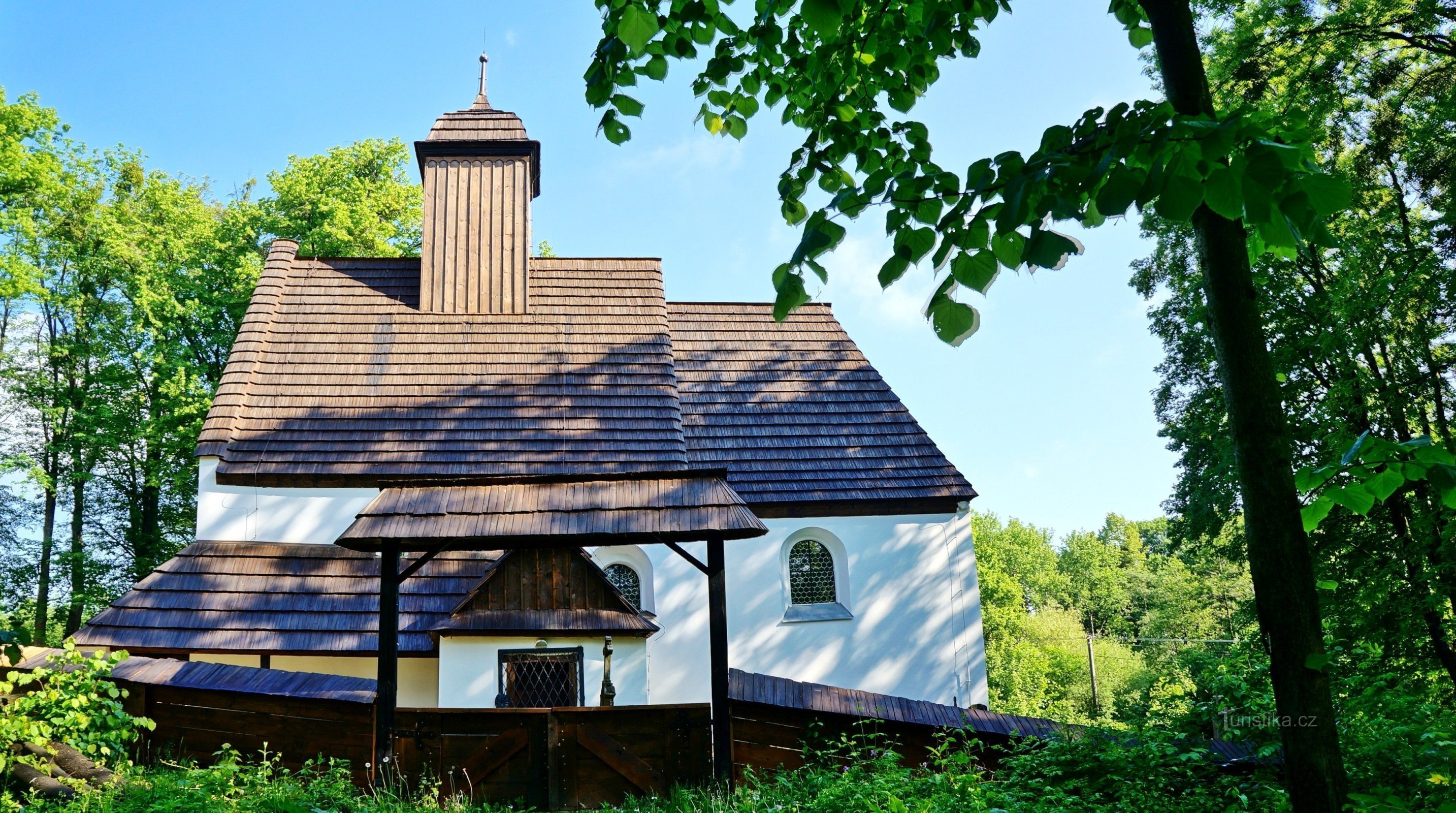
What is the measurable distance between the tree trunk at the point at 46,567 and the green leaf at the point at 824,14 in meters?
28.4

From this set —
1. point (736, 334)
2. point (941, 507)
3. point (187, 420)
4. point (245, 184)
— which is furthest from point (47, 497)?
point (941, 507)

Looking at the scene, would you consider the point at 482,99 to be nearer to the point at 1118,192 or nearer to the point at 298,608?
the point at 298,608

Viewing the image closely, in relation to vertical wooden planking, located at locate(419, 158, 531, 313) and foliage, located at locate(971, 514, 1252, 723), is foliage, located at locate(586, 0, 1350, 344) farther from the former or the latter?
foliage, located at locate(971, 514, 1252, 723)

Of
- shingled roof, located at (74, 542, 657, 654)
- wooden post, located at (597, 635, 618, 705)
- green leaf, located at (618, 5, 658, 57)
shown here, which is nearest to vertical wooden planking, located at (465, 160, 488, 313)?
shingled roof, located at (74, 542, 657, 654)

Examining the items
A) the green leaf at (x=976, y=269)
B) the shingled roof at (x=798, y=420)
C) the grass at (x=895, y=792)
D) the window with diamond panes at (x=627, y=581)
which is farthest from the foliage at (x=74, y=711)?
the shingled roof at (x=798, y=420)

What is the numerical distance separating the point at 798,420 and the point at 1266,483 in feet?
45.2

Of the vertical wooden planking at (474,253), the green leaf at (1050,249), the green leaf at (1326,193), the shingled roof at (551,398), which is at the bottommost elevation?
the green leaf at (1050,249)

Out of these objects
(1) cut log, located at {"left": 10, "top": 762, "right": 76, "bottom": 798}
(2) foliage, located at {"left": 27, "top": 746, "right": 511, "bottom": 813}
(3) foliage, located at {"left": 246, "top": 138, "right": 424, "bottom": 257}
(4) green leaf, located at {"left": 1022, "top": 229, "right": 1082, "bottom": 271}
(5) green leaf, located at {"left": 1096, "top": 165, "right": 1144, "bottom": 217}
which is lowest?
(2) foliage, located at {"left": 27, "top": 746, "right": 511, "bottom": 813}

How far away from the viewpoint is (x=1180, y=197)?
1.98 m

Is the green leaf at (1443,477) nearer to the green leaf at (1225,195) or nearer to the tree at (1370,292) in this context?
the green leaf at (1225,195)

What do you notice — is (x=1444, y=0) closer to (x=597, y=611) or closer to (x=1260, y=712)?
(x=1260, y=712)

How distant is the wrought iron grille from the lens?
10.9 metres

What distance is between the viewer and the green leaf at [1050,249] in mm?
2008

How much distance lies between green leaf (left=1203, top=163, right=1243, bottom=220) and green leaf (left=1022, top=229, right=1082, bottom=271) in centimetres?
27
